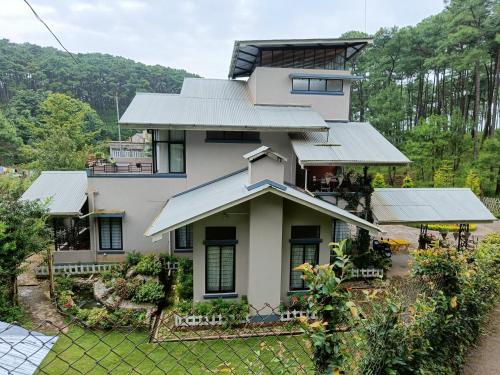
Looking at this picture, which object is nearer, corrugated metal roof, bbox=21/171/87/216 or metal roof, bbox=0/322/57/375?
metal roof, bbox=0/322/57/375

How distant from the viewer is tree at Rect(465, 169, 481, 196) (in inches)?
1022

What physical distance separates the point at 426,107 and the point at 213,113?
126ft

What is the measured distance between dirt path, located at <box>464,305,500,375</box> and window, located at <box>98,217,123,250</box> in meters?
13.6

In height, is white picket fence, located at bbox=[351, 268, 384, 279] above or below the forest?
below

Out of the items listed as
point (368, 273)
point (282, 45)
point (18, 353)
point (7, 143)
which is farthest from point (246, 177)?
point (7, 143)

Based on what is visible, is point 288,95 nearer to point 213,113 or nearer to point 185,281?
point 213,113

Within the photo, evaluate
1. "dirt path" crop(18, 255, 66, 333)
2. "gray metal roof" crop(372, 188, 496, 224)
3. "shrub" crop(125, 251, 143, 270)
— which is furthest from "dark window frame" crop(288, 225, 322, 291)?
"dirt path" crop(18, 255, 66, 333)

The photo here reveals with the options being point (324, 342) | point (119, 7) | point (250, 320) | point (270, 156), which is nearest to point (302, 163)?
point (270, 156)

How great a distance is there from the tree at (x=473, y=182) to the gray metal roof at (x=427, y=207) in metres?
12.1

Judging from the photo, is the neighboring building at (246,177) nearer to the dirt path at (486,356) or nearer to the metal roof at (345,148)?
the metal roof at (345,148)

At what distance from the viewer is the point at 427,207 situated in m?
15.1

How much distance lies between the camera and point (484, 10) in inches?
1048

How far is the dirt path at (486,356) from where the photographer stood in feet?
16.1

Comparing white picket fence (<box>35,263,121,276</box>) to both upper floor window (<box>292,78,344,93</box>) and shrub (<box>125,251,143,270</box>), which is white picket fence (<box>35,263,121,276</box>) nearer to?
shrub (<box>125,251,143,270</box>)
